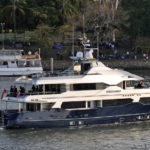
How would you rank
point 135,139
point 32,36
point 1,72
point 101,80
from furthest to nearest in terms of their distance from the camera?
point 32,36 < point 1,72 < point 101,80 < point 135,139

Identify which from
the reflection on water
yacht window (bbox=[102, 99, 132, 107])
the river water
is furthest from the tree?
the reflection on water

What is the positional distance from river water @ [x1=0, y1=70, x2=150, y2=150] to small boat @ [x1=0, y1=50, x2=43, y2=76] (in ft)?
134

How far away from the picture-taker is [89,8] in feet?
328

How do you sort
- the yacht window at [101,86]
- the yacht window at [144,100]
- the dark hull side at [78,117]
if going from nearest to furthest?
1. the dark hull side at [78,117]
2. the yacht window at [101,86]
3. the yacht window at [144,100]

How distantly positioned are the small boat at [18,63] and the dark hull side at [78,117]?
3997 centimetres

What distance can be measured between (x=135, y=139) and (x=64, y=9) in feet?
203

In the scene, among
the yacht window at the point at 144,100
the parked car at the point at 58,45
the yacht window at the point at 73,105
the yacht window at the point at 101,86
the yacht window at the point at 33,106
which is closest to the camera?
the yacht window at the point at 33,106

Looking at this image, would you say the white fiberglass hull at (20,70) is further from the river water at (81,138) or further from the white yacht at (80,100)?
the river water at (81,138)

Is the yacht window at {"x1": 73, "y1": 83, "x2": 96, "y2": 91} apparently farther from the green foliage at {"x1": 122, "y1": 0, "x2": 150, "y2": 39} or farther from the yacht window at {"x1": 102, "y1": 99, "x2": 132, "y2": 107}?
the green foliage at {"x1": 122, "y1": 0, "x2": 150, "y2": 39}

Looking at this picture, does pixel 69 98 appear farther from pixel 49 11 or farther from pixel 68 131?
pixel 49 11

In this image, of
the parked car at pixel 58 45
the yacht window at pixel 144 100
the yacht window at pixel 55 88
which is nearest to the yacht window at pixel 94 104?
the yacht window at pixel 55 88

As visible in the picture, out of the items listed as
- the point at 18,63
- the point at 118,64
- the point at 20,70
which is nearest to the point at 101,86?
the point at 20,70

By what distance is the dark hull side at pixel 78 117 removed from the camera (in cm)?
4238

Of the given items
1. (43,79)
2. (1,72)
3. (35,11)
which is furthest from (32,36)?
(43,79)
